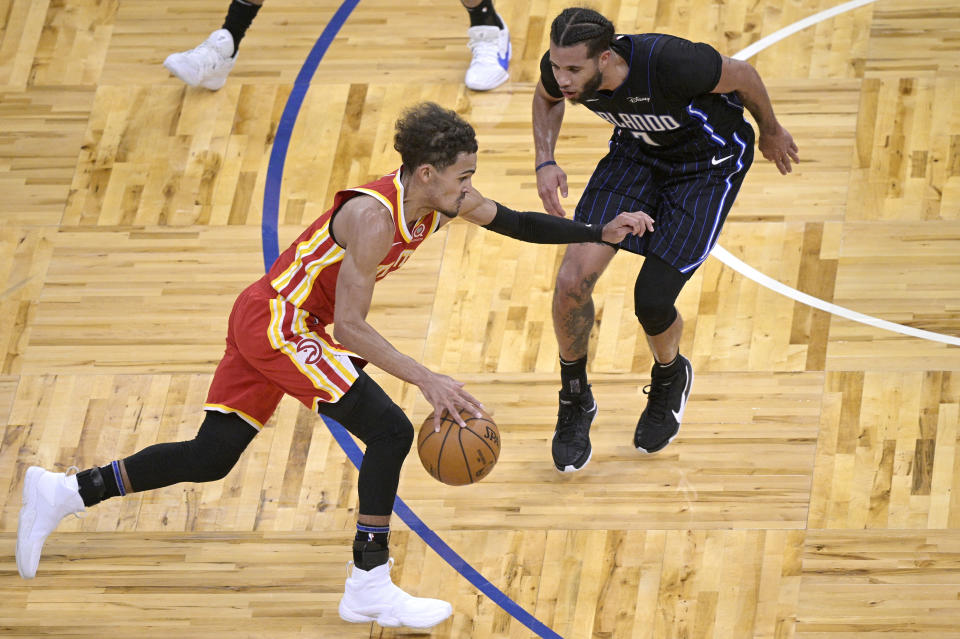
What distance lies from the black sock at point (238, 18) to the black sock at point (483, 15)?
127cm

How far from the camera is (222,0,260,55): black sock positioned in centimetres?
764

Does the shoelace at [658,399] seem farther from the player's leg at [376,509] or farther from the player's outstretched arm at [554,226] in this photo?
the player's leg at [376,509]

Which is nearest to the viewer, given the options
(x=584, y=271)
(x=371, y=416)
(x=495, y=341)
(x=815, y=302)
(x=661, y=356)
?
(x=371, y=416)

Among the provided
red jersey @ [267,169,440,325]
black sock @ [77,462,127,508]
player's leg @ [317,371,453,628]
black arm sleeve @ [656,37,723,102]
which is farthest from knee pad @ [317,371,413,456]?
black arm sleeve @ [656,37,723,102]

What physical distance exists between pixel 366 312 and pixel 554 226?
2.97 feet

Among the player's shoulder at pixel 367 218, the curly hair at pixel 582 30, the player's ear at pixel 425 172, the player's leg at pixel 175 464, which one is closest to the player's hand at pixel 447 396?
the player's shoulder at pixel 367 218

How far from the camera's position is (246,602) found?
17.8 feet

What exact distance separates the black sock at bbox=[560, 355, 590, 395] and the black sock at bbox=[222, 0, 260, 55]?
328 centimetres

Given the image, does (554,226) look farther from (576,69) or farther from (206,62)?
(206,62)

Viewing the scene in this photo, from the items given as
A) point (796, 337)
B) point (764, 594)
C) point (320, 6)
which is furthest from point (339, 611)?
point (320, 6)

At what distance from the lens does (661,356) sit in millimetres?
5555

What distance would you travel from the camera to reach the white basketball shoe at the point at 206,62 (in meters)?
7.53

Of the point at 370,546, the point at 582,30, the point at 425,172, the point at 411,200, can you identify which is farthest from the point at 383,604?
the point at 582,30

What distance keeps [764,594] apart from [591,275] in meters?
1.44
